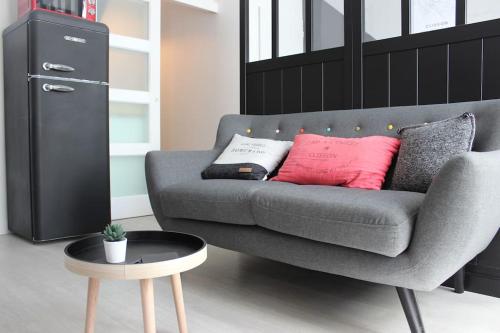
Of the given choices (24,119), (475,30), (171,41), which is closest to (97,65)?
(24,119)

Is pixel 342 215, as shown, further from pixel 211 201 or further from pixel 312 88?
pixel 312 88

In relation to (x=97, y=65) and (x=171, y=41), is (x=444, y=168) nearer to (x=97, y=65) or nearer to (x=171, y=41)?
(x=97, y=65)

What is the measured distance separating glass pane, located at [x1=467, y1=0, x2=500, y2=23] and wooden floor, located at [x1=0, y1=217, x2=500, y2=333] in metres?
1.43

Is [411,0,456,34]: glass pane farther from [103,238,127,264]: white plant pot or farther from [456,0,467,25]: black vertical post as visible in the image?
[103,238,127,264]: white plant pot

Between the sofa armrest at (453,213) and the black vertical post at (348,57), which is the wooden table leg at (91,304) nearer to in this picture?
the sofa armrest at (453,213)

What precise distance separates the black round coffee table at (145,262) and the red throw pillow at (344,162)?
0.83 meters

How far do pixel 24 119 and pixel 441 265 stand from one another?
2.50m

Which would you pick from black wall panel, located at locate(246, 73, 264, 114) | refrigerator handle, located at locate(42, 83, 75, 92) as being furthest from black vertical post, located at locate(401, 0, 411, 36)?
refrigerator handle, located at locate(42, 83, 75, 92)

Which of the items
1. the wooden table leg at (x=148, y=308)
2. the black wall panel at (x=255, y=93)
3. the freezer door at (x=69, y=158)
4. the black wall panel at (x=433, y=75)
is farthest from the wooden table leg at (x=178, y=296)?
the black wall panel at (x=255, y=93)

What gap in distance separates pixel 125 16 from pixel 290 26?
1408 mm

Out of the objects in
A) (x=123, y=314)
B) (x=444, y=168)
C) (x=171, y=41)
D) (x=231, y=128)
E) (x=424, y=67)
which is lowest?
(x=123, y=314)

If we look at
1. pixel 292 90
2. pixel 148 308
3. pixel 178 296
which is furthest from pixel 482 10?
pixel 148 308

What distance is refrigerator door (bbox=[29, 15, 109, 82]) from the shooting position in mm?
2602

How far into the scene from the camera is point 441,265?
133 centimetres
